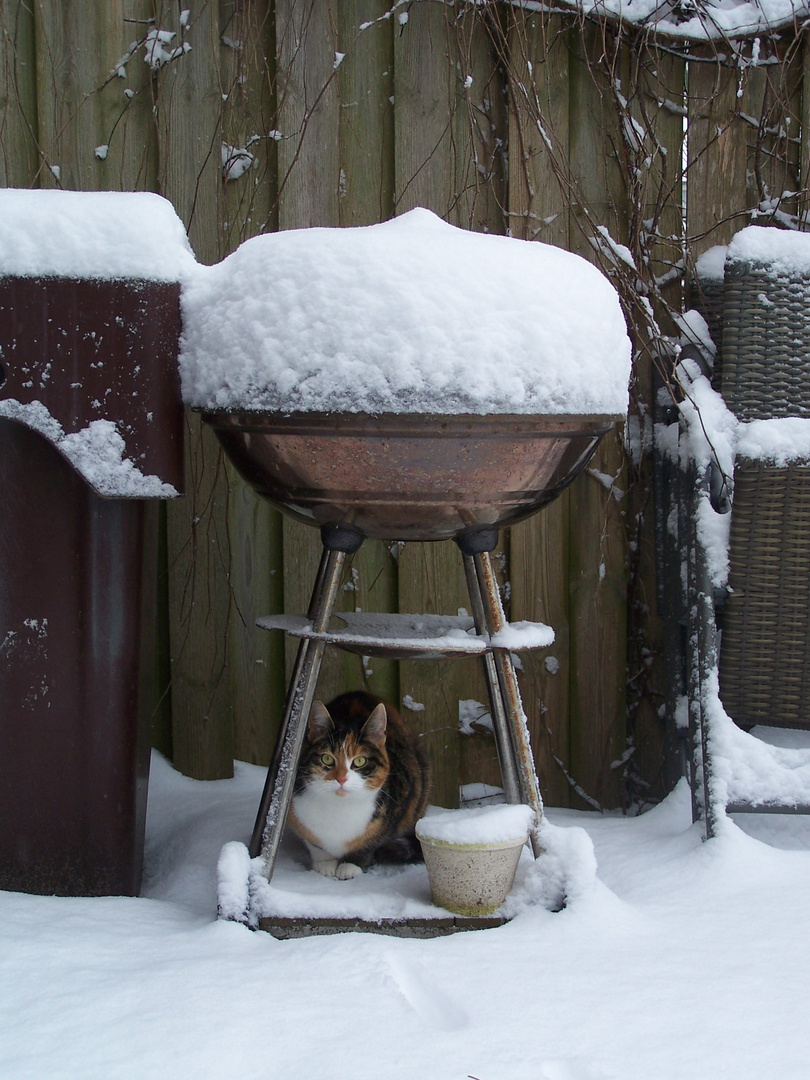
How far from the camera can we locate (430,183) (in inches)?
81.0

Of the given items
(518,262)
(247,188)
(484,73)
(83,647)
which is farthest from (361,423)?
(484,73)

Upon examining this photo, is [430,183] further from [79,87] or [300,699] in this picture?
[300,699]

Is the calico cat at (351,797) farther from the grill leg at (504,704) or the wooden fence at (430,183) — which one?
the wooden fence at (430,183)

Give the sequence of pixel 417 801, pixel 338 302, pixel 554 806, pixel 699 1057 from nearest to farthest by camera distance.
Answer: pixel 699 1057, pixel 338 302, pixel 417 801, pixel 554 806

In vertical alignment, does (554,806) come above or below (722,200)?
below

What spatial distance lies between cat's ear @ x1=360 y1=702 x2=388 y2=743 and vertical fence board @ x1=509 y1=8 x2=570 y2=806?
22.7 inches

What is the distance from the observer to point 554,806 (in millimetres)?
2160

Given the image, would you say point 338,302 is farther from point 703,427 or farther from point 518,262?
point 703,427

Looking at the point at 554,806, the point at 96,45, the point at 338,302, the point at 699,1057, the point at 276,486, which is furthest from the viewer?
the point at 554,806

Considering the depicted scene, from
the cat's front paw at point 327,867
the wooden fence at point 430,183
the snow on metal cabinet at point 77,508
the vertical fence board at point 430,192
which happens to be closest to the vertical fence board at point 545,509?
the wooden fence at point 430,183

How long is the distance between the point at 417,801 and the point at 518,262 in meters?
0.94

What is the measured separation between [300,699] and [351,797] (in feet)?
0.75

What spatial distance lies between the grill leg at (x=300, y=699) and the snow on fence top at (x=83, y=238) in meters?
0.46

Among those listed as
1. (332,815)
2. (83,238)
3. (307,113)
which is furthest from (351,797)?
(307,113)
